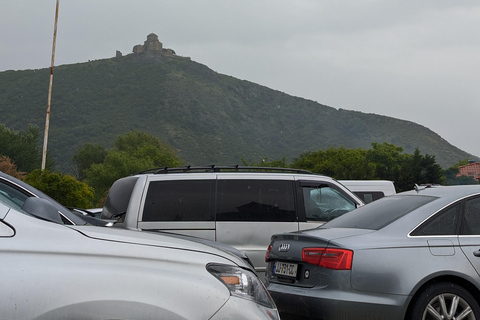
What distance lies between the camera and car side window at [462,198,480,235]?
19.1 ft

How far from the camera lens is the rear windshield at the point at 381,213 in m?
5.90

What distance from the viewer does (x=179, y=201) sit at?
337 inches

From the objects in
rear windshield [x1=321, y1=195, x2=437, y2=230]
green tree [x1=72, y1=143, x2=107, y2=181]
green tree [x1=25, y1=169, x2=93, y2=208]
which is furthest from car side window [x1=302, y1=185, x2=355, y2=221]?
green tree [x1=72, y1=143, x2=107, y2=181]

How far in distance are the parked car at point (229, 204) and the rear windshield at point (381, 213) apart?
2.18 metres

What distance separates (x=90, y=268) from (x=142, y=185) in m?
5.59

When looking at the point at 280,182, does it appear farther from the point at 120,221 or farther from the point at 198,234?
the point at 120,221

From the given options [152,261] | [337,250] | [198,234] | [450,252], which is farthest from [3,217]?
[198,234]

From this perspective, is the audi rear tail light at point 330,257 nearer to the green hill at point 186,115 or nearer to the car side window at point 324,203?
the car side window at point 324,203

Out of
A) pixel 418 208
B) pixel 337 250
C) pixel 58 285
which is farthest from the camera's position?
pixel 418 208

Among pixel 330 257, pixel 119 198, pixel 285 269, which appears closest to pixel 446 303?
pixel 330 257

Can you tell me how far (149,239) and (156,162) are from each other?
96028 millimetres

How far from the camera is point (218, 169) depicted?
30.3 ft

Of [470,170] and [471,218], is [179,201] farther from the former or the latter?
[470,170]

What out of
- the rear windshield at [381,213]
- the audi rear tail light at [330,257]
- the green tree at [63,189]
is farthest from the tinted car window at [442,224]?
the green tree at [63,189]
